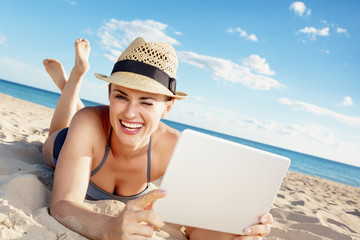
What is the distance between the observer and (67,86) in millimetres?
3453

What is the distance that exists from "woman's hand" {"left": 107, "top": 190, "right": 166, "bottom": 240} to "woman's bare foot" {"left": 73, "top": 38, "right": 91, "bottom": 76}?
2.43m

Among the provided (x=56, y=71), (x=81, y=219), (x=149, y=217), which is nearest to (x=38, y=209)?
(x=81, y=219)

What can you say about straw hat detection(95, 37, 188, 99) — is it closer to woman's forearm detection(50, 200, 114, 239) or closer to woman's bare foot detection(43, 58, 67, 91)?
woman's forearm detection(50, 200, 114, 239)

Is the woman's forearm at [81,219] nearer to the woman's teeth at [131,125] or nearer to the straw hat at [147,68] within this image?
the woman's teeth at [131,125]

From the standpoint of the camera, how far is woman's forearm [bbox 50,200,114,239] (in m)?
1.46

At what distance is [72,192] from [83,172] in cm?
15

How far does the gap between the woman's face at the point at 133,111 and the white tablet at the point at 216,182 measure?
644 mm

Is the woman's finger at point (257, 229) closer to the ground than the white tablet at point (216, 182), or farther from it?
closer to the ground

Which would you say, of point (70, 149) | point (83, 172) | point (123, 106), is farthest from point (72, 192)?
point (123, 106)

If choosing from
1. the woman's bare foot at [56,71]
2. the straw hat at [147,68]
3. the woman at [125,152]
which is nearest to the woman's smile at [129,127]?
the woman at [125,152]

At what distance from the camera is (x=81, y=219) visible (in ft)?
5.06

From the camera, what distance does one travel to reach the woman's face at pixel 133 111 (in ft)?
5.79

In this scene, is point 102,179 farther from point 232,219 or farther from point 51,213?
point 232,219

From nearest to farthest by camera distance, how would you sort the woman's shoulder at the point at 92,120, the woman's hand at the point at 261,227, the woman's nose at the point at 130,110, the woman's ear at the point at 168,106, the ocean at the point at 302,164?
the woman's hand at the point at 261,227, the woman's nose at the point at 130,110, the woman's shoulder at the point at 92,120, the woman's ear at the point at 168,106, the ocean at the point at 302,164
